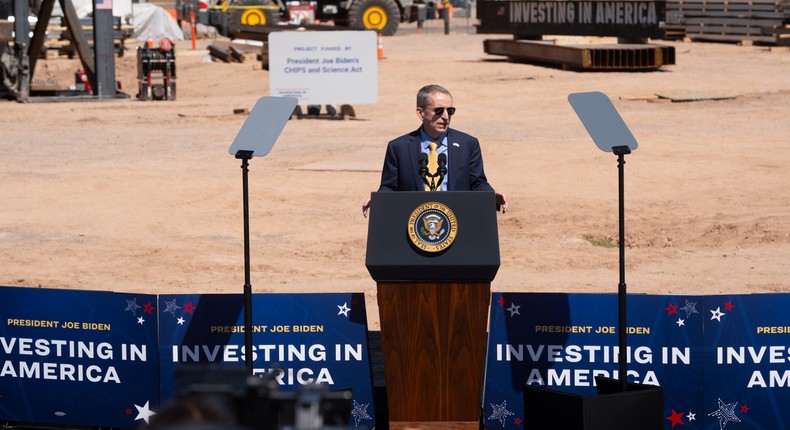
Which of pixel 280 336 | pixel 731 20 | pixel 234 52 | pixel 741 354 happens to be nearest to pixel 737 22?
pixel 731 20

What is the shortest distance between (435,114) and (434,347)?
1.24 metres

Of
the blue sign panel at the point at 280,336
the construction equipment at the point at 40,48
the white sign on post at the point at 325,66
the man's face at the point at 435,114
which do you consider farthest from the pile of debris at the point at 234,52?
the man's face at the point at 435,114

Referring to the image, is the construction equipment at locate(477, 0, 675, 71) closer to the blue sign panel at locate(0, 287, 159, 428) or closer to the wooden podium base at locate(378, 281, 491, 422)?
the blue sign panel at locate(0, 287, 159, 428)

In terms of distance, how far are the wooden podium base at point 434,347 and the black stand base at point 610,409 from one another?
425 millimetres

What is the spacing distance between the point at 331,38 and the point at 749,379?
17.2 metres

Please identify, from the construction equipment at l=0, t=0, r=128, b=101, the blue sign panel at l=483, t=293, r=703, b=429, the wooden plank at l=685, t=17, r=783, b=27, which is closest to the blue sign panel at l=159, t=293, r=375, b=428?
the blue sign panel at l=483, t=293, r=703, b=429

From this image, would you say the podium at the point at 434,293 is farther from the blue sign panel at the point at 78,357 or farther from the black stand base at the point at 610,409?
the blue sign panel at the point at 78,357

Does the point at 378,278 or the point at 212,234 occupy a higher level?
the point at 378,278

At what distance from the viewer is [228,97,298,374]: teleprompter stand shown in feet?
21.9

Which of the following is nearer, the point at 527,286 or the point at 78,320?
the point at 78,320

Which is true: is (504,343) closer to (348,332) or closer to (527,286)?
(348,332)

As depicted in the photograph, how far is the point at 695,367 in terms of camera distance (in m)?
7.25

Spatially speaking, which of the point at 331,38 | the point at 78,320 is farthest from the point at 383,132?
the point at 78,320

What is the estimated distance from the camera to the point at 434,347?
662 cm
